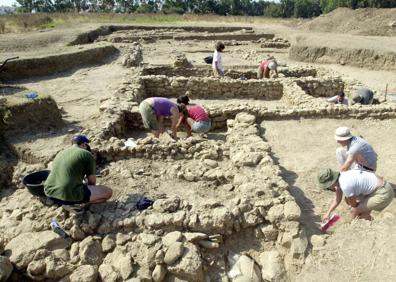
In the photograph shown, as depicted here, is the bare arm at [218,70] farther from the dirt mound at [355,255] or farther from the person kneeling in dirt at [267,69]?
the dirt mound at [355,255]

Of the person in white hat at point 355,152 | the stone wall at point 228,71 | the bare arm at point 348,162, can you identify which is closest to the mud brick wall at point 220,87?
the stone wall at point 228,71

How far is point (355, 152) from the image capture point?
5191mm

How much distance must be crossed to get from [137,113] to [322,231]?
549cm

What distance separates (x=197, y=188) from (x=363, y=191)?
246 centimetres

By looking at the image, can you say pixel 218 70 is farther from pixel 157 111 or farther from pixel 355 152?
pixel 355 152

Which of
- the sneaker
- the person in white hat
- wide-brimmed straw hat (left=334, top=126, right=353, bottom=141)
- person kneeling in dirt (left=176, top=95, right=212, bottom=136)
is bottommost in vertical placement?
the sneaker

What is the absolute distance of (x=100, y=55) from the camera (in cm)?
1747

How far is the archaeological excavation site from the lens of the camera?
429 cm

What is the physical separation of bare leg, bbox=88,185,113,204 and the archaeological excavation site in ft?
0.42

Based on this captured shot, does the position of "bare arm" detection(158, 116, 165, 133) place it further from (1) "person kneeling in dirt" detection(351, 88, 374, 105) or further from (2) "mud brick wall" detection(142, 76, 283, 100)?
(1) "person kneeling in dirt" detection(351, 88, 374, 105)

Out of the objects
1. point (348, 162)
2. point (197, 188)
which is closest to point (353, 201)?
point (348, 162)

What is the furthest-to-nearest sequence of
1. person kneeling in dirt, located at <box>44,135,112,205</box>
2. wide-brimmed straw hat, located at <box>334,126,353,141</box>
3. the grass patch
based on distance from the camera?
→ 1. the grass patch
2. wide-brimmed straw hat, located at <box>334,126,353,141</box>
3. person kneeling in dirt, located at <box>44,135,112,205</box>

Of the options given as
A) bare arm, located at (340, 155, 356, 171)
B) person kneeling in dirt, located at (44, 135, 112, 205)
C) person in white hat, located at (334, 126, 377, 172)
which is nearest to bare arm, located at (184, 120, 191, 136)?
person kneeling in dirt, located at (44, 135, 112, 205)

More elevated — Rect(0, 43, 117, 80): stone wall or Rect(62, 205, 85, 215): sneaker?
Rect(0, 43, 117, 80): stone wall
